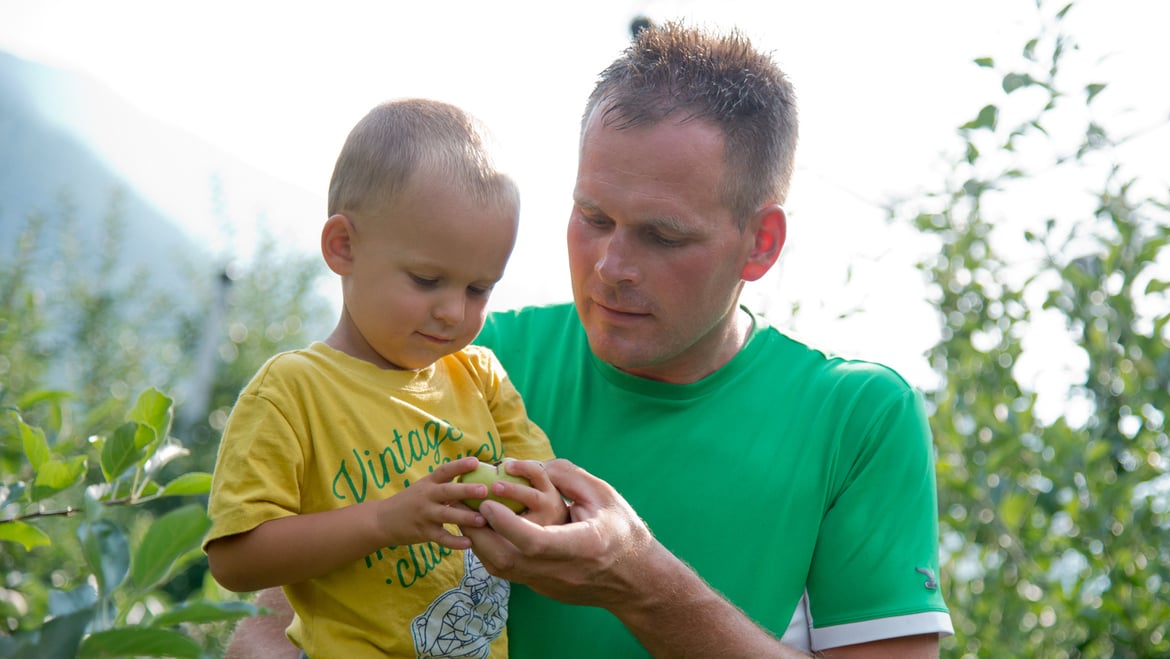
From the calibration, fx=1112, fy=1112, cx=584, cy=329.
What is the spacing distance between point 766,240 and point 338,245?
0.93 metres

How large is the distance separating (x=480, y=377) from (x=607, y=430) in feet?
1.03

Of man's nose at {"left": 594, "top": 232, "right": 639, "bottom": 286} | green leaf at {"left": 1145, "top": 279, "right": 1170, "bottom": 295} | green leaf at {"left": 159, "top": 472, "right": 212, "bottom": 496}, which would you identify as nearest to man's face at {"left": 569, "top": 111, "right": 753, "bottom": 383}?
man's nose at {"left": 594, "top": 232, "right": 639, "bottom": 286}

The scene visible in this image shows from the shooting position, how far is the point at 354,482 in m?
1.67

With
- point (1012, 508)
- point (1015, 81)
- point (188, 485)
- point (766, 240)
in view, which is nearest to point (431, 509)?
point (188, 485)

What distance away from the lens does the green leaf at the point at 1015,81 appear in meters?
3.11

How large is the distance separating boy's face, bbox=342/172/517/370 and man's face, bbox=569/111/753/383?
0.33 metres

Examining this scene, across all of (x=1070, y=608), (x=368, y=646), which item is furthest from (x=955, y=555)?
(x=368, y=646)

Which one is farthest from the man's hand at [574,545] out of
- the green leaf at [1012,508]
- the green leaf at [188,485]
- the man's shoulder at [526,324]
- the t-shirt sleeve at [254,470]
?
the green leaf at [1012,508]

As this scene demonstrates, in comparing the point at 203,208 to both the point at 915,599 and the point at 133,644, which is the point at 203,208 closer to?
the point at 915,599

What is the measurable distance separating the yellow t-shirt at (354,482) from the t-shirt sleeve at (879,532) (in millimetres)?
622

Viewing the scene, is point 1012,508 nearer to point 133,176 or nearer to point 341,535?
point 341,535

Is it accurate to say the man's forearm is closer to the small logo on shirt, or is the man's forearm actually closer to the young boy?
the young boy

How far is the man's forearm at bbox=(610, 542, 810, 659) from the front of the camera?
1754 millimetres

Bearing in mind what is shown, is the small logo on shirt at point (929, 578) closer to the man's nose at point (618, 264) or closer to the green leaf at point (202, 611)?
the man's nose at point (618, 264)
